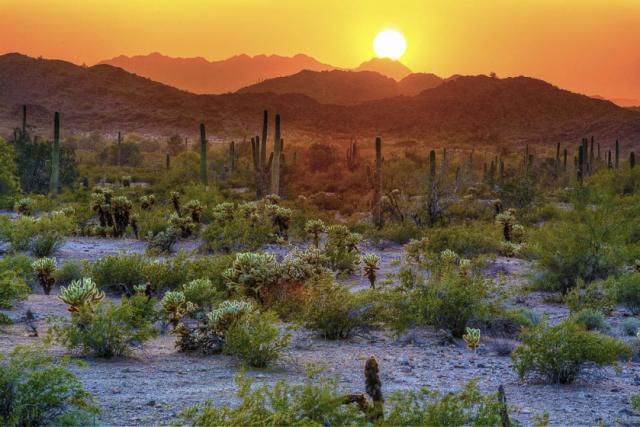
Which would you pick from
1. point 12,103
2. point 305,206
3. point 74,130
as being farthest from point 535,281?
point 12,103

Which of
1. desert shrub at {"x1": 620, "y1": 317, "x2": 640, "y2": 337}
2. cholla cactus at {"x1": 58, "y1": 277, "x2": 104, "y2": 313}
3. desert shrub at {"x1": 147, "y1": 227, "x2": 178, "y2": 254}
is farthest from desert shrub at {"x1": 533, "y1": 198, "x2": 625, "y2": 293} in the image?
desert shrub at {"x1": 147, "y1": 227, "x2": 178, "y2": 254}

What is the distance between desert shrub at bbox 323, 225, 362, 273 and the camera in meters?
14.0

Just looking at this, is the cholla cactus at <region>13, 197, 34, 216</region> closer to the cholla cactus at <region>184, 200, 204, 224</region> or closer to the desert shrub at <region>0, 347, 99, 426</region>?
the cholla cactus at <region>184, 200, 204, 224</region>

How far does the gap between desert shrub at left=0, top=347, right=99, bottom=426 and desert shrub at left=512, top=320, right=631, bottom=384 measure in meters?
4.21

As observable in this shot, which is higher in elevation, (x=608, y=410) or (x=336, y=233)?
(x=336, y=233)

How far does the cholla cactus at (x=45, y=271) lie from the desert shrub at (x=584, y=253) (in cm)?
819

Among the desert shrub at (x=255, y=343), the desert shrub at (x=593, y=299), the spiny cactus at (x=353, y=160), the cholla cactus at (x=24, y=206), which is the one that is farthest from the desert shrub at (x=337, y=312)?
the spiny cactus at (x=353, y=160)

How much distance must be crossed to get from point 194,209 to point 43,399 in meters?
13.3

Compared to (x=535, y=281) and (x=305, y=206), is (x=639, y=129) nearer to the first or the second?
(x=305, y=206)

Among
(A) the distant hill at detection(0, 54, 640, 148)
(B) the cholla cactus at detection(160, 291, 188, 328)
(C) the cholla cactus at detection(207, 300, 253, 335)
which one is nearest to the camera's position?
(C) the cholla cactus at detection(207, 300, 253, 335)

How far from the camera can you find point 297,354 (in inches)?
322

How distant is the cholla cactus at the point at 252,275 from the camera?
32.2ft

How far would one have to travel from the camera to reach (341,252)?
46.6 feet

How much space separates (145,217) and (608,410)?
14289 millimetres
